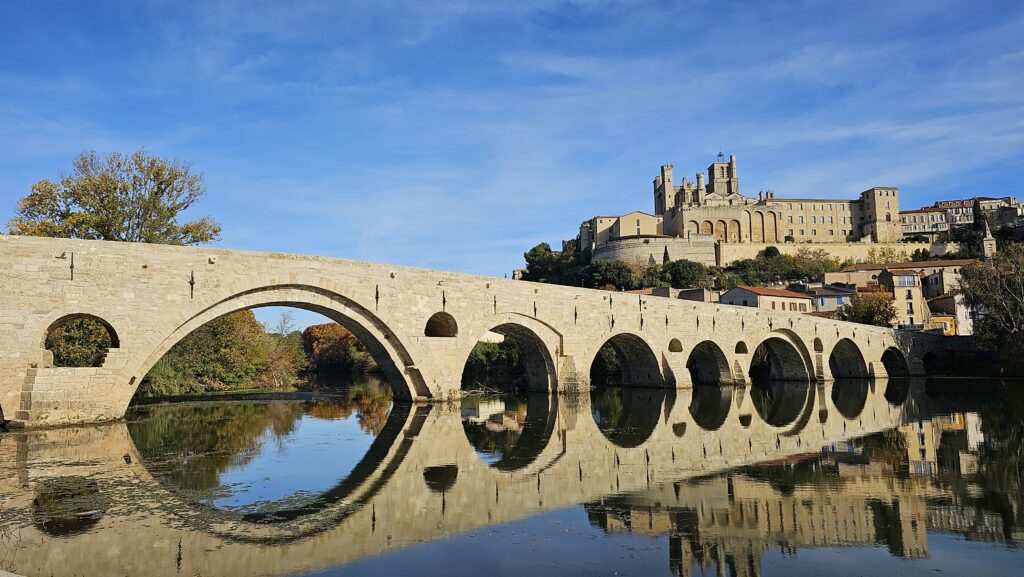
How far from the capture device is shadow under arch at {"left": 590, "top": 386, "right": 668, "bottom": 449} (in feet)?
52.8

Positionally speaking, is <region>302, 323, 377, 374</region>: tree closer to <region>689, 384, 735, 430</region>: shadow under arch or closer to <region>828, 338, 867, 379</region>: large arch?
<region>689, 384, 735, 430</region>: shadow under arch

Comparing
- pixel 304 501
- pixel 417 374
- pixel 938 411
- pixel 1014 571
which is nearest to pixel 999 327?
pixel 938 411

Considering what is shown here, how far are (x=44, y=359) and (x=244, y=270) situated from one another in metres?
4.83

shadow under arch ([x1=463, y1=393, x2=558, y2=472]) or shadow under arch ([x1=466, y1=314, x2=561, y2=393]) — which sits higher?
shadow under arch ([x1=466, y1=314, x2=561, y2=393])

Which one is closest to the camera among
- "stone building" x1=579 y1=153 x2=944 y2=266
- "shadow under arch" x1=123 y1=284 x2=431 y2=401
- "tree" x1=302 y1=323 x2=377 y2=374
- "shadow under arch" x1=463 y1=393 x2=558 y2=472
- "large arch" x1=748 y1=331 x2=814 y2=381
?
"shadow under arch" x1=463 y1=393 x2=558 y2=472

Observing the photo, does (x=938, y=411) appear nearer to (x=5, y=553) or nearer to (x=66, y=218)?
(x=5, y=553)

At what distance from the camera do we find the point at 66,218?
23859 mm

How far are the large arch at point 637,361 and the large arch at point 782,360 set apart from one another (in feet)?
26.9

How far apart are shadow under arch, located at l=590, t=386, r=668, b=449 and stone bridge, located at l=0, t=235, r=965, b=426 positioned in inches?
61.9

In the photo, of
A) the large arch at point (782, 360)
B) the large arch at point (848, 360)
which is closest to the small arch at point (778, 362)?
the large arch at point (782, 360)

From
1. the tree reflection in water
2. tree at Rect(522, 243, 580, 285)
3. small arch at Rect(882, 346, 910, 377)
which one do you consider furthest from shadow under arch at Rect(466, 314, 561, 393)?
tree at Rect(522, 243, 580, 285)

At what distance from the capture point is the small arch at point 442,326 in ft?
75.5

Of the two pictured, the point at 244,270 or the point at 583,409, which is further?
the point at 583,409

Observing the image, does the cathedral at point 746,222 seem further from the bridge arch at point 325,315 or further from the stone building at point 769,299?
the bridge arch at point 325,315
